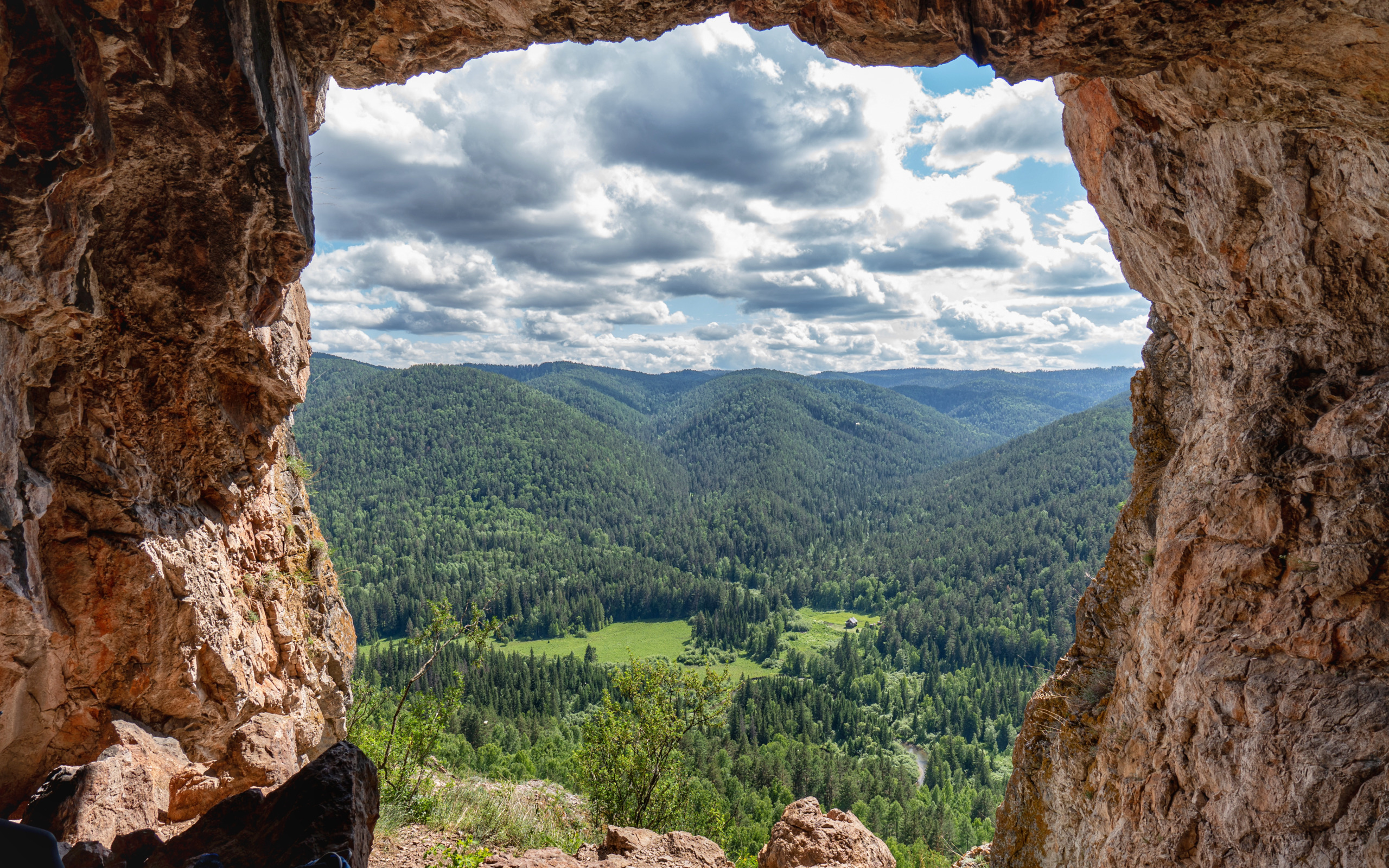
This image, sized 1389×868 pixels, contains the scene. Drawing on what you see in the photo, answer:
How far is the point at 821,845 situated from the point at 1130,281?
14340 millimetres

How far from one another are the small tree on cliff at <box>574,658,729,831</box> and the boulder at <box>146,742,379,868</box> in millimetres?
16442

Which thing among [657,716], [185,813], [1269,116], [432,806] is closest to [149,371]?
[185,813]

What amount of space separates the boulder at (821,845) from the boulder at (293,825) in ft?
39.4

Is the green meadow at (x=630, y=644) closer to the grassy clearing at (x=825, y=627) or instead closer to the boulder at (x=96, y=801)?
the grassy clearing at (x=825, y=627)

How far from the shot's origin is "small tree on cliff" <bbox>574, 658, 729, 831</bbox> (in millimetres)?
22953

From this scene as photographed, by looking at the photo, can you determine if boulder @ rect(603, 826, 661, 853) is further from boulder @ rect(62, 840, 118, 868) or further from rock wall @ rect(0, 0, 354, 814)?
boulder @ rect(62, 840, 118, 868)

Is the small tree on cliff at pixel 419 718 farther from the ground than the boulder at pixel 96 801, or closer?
closer

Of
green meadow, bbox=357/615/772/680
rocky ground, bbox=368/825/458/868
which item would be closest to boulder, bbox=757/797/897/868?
rocky ground, bbox=368/825/458/868

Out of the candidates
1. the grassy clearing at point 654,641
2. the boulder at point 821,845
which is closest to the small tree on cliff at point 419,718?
the boulder at point 821,845

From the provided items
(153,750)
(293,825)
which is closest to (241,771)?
(153,750)

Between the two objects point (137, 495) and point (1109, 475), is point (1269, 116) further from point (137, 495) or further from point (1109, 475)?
point (1109, 475)

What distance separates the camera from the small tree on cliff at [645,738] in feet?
75.3

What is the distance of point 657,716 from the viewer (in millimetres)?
22766

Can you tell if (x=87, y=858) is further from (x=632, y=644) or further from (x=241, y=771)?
(x=632, y=644)
